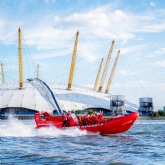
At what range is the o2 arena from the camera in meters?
132

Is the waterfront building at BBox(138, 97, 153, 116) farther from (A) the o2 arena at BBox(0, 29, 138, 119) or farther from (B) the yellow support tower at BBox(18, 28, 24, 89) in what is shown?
(B) the yellow support tower at BBox(18, 28, 24, 89)

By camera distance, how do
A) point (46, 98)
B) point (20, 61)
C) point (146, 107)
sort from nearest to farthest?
point (46, 98) < point (20, 61) < point (146, 107)

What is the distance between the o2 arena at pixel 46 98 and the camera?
132250 millimetres

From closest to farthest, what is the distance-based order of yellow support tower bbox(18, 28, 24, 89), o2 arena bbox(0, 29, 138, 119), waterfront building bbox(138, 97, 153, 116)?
o2 arena bbox(0, 29, 138, 119)
yellow support tower bbox(18, 28, 24, 89)
waterfront building bbox(138, 97, 153, 116)

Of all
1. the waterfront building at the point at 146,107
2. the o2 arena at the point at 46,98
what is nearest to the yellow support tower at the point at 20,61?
the o2 arena at the point at 46,98

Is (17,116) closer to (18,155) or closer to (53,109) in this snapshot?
(53,109)

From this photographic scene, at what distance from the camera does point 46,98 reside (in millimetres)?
138500

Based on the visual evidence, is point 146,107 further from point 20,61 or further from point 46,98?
point 20,61

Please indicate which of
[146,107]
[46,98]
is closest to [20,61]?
[46,98]

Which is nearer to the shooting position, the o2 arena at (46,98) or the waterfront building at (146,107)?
the o2 arena at (46,98)

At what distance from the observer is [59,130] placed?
46875mm

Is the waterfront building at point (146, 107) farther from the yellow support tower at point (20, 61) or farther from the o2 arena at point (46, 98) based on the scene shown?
the yellow support tower at point (20, 61)

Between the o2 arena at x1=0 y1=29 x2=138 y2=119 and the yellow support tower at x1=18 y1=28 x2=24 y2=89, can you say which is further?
the yellow support tower at x1=18 y1=28 x2=24 y2=89

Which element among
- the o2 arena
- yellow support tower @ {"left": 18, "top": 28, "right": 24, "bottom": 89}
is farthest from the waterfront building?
yellow support tower @ {"left": 18, "top": 28, "right": 24, "bottom": 89}
